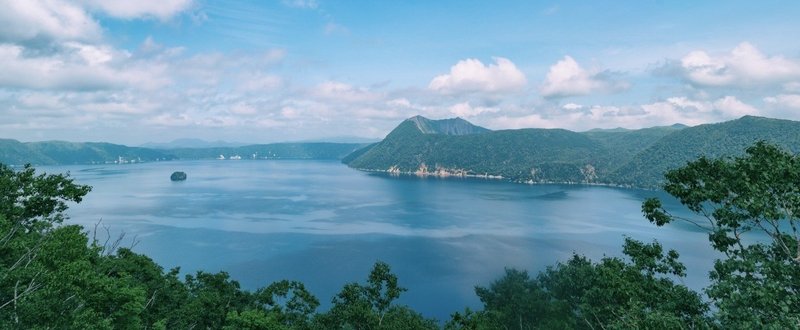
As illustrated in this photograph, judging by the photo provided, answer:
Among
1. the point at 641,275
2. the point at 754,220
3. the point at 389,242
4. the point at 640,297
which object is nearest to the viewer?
the point at 754,220

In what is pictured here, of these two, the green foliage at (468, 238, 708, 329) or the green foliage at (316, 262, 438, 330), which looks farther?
the green foliage at (316, 262, 438, 330)

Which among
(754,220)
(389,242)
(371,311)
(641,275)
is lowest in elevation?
(389,242)

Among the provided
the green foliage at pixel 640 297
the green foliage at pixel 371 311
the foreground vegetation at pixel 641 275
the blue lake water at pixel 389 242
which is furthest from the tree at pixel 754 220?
the blue lake water at pixel 389 242

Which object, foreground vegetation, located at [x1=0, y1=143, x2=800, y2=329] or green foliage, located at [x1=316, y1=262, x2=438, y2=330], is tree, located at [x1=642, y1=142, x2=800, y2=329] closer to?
foreground vegetation, located at [x1=0, y1=143, x2=800, y2=329]

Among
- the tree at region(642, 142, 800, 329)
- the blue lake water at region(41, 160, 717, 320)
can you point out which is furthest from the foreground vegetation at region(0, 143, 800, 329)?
the blue lake water at region(41, 160, 717, 320)

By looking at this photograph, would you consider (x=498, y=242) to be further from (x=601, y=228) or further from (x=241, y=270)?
(x=241, y=270)

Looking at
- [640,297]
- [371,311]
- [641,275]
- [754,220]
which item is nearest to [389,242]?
[371,311]

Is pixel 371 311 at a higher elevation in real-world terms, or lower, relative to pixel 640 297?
lower

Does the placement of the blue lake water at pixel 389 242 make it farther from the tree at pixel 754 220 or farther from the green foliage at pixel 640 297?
the tree at pixel 754 220

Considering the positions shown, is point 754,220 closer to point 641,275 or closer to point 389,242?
point 641,275
